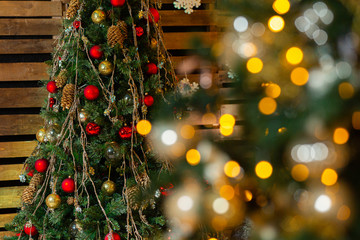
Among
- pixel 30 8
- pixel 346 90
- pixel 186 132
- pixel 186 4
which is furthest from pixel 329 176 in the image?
pixel 30 8

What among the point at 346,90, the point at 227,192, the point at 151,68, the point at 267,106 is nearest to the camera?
the point at 346,90

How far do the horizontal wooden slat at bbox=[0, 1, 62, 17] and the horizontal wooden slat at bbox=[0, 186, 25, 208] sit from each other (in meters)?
1.17

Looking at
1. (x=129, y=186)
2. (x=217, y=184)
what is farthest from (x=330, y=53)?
(x=129, y=186)

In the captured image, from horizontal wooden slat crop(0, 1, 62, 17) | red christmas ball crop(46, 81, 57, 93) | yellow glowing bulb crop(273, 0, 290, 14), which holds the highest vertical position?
horizontal wooden slat crop(0, 1, 62, 17)

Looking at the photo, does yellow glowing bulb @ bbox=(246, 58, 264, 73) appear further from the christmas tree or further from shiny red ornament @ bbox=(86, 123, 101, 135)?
shiny red ornament @ bbox=(86, 123, 101, 135)

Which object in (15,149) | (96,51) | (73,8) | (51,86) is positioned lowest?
(15,149)

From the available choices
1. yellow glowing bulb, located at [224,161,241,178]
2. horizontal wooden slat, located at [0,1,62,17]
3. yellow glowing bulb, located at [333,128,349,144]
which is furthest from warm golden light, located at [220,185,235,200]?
horizontal wooden slat, located at [0,1,62,17]

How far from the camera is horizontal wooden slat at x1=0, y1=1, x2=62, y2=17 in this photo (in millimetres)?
2167

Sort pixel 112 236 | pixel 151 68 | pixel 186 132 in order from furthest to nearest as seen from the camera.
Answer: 1. pixel 151 68
2. pixel 112 236
3. pixel 186 132

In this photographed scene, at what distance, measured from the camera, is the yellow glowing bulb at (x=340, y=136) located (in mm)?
648

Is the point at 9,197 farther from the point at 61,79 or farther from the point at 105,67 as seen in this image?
the point at 105,67

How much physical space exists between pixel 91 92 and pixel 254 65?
88 centimetres

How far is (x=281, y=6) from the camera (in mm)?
742

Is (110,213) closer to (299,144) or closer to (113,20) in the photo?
(113,20)
